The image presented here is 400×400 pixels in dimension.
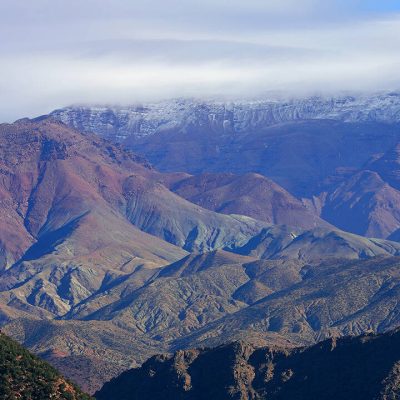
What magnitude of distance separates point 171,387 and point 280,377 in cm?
1518

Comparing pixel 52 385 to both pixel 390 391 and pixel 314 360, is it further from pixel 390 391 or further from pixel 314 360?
pixel 314 360

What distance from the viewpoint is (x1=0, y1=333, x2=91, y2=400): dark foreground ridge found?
118625mm

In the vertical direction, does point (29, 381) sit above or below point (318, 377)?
above

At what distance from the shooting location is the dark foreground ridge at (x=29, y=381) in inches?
→ 4670

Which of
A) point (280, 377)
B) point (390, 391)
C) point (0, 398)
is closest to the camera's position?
point (0, 398)

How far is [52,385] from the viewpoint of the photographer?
120 m

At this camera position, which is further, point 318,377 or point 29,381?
point 318,377

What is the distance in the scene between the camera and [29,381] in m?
121

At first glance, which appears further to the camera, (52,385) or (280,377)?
(280,377)

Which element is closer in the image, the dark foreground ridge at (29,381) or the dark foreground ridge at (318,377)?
the dark foreground ridge at (29,381)

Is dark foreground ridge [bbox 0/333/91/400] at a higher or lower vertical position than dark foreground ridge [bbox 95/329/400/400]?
higher

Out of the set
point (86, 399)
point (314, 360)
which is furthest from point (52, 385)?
point (314, 360)

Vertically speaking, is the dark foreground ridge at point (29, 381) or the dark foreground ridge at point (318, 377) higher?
the dark foreground ridge at point (29, 381)

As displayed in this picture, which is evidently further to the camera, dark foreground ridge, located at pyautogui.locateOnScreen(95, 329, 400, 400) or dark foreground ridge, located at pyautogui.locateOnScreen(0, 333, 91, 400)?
dark foreground ridge, located at pyautogui.locateOnScreen(95, 329, 400, 400)
